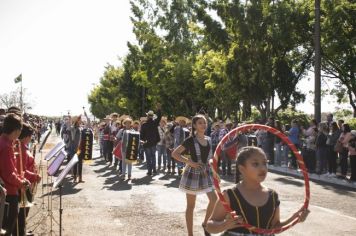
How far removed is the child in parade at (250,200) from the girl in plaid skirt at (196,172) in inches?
129

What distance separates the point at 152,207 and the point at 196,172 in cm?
322

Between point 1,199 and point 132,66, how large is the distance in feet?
158

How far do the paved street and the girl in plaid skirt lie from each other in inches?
33.4

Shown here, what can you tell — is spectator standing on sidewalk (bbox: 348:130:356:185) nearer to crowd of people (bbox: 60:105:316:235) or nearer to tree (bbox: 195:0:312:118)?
crowd of people (bbox: 60:105:316:235)

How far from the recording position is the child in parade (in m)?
3.32

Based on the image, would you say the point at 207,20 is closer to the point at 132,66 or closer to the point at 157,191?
the point at 157,191

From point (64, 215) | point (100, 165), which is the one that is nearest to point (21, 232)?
point (64, 215)

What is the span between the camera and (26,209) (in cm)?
655

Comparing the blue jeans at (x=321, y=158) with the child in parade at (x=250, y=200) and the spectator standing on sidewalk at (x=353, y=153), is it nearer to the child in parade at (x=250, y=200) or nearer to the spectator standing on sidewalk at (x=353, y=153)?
the spectator standing on sidewalk at (x=353, y=153)

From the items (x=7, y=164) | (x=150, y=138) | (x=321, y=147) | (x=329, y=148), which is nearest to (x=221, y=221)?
(x=7, y=164)

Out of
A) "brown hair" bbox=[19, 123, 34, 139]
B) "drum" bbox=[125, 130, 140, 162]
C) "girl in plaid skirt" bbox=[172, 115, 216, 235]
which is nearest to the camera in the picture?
"brown hair" bbox=[19, 123, 34, 139]

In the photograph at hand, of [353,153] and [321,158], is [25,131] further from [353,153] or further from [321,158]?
[321,158]

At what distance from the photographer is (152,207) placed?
9.75 m

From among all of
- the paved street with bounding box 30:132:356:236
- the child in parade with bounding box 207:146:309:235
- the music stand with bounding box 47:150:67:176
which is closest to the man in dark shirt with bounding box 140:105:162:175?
the paved street with bounding box 30:132:356:236
